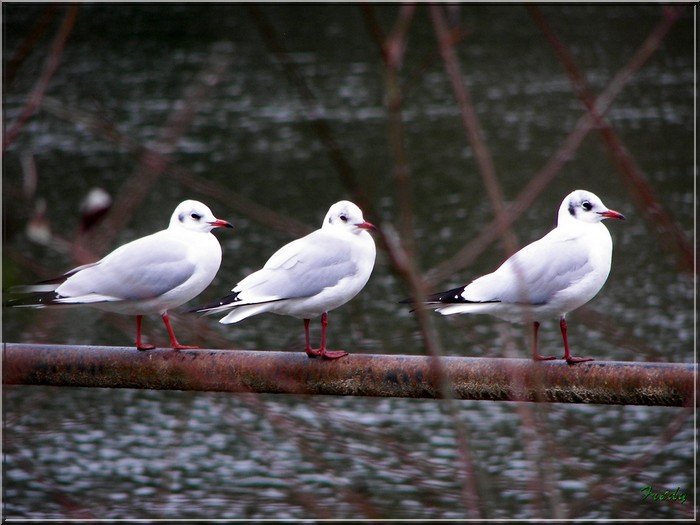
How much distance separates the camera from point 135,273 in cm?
452

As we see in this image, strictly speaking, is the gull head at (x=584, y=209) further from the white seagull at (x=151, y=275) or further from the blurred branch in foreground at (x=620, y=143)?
the blurred branch in foreground at (x=620, y=143)

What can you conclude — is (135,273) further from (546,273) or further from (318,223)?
(318,223)

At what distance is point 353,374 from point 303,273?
0.60m

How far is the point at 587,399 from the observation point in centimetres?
393

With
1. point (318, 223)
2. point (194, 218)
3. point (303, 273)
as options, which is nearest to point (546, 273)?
point (303, 273)

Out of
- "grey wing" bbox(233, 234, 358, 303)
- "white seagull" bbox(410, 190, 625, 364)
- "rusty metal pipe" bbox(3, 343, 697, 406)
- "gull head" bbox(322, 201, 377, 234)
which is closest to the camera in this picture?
"rusty metal pipe" bbox(3, 343, 697, 406)

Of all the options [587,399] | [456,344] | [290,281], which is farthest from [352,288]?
[456,344]

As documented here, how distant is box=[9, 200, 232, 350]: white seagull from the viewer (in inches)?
171

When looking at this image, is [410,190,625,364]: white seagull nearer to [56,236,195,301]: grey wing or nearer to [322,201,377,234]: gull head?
[322,201,377,234]: gull head

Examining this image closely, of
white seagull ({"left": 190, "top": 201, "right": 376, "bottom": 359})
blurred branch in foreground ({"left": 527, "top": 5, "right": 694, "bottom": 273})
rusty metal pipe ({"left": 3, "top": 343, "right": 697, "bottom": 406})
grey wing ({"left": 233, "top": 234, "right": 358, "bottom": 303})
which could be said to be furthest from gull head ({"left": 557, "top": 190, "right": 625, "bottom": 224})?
blurred branch in foreground ({"left": 527, "top": 5, "right": 694, "bottom": 273})

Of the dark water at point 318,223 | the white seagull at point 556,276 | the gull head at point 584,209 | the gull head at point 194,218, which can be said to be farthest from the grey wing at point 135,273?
the gull head at point 584,209

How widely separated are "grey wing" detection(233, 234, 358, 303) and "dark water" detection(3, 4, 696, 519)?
587mm

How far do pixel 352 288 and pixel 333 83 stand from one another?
24486 mm

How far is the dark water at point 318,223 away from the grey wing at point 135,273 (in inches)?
26.0
